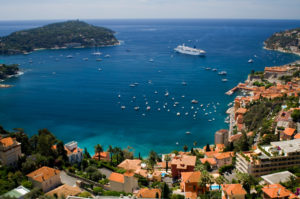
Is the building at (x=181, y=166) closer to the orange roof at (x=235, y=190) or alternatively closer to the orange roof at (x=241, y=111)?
the orange roof at (x=235, y=190)

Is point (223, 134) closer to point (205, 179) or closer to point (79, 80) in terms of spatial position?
point (205, 179)

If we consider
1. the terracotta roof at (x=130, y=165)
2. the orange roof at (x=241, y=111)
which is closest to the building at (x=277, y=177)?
the terracotta roof at (x=130, y=165)

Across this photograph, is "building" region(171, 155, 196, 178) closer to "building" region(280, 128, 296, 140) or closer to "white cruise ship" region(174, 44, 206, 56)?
"building" region(280, 128, 296, 140)

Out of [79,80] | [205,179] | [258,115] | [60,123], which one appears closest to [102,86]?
[79,80]

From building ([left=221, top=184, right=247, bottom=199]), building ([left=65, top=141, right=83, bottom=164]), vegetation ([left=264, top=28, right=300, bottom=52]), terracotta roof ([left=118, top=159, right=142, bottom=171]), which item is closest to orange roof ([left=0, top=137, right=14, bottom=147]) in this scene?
building ([left=65, top=141, right=83, bottom=164])

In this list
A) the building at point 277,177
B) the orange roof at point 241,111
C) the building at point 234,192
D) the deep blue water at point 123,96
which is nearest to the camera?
the building at point 234,192

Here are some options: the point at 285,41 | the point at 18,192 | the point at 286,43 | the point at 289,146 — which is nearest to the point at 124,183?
the point at 18,192

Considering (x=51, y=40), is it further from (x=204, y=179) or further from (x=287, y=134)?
(x=204, y=179)
